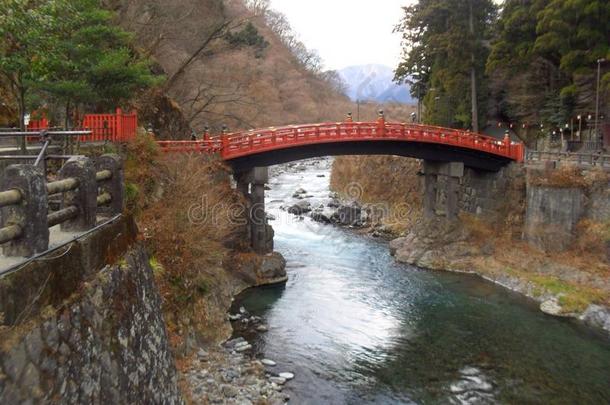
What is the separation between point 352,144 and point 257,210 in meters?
6.51

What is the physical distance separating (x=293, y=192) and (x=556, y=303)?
30.0 metres

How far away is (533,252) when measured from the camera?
25281mm

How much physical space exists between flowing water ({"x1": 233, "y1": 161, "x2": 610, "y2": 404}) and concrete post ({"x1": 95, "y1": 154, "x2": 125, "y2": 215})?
7.94 meters

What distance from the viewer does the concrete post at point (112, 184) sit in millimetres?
7574

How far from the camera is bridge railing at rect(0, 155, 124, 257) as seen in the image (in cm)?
503

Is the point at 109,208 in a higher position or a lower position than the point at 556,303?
higher

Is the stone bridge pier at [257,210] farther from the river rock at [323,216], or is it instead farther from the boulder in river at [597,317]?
the boulder in river at [597,317]

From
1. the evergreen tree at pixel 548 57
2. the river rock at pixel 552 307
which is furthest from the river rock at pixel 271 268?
the evergreen tree at pixel 548 57

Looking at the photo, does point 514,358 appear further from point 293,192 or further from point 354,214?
point 293,192

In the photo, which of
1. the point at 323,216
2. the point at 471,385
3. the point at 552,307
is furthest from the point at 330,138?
the point at 471,385

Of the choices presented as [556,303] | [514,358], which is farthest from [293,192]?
[514,358]

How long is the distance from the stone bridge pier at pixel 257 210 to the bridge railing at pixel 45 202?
16.8 meters

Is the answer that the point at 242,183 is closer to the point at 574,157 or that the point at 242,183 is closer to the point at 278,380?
the point at 278,380

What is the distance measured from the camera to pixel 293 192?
47688 mm
